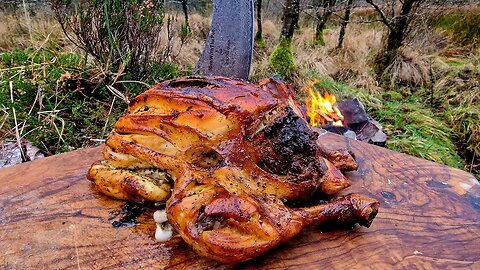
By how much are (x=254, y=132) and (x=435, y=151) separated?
4.33 metres

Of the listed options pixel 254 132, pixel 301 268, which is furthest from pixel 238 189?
pixel 301 268

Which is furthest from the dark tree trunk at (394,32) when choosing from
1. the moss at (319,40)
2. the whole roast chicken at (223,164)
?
the whole roast chicken at (223,164)

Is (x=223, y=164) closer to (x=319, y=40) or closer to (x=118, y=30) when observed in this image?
(x=118, y=30)

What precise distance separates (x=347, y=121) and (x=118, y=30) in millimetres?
3223

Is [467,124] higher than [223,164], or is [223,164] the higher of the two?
[223,164]

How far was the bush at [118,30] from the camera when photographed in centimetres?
440

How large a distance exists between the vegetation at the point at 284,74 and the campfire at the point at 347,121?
628 mm

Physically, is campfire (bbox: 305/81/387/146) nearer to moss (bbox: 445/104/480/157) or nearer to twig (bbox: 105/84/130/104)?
moss (bbox: 445/104/480/157)

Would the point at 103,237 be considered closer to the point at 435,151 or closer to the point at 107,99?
the point at 107,99

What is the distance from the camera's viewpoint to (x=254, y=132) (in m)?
1.74

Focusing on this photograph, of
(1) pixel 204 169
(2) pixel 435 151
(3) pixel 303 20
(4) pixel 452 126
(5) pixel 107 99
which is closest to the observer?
(1) pixel 204 169

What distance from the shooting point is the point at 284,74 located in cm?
761

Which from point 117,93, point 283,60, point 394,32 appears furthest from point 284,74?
point 117,93

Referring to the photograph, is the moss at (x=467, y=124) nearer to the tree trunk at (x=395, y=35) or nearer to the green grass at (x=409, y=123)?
the green grass at (x=409, y=123)
